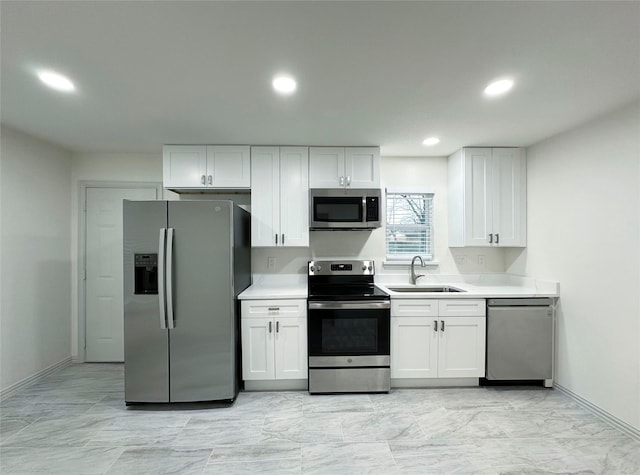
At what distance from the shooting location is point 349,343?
2775 millimetres

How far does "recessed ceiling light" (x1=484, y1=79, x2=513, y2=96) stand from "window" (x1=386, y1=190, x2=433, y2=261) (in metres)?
1.63

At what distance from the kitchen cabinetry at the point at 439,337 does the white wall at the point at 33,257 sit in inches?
142

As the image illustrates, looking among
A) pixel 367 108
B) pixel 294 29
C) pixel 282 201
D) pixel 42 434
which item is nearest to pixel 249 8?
pixel 294 29

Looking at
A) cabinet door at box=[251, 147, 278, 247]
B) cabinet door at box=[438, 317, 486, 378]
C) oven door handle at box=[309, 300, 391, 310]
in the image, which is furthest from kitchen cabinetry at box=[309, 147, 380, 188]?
cabinet door at box=[438, 317, 486, 378]

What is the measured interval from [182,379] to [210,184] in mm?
1843

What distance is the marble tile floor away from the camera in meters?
→ 1.87

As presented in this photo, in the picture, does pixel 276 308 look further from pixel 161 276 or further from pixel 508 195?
pixel 508 195

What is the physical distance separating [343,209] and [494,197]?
5.42 ft

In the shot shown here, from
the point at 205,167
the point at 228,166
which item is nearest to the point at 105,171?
the point at 205,167

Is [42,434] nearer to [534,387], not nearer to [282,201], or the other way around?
[282,201]

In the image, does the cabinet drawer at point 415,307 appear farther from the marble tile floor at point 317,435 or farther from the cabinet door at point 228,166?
the cabinet door at point 228,166

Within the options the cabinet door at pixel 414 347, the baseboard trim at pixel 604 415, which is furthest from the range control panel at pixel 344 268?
the baseboard trim at pixel 604 415

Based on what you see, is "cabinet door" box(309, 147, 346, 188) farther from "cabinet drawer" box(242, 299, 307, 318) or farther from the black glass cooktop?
"cabinet drawer" box(242, 299, 307, 318)

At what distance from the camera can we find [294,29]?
1433 mm
